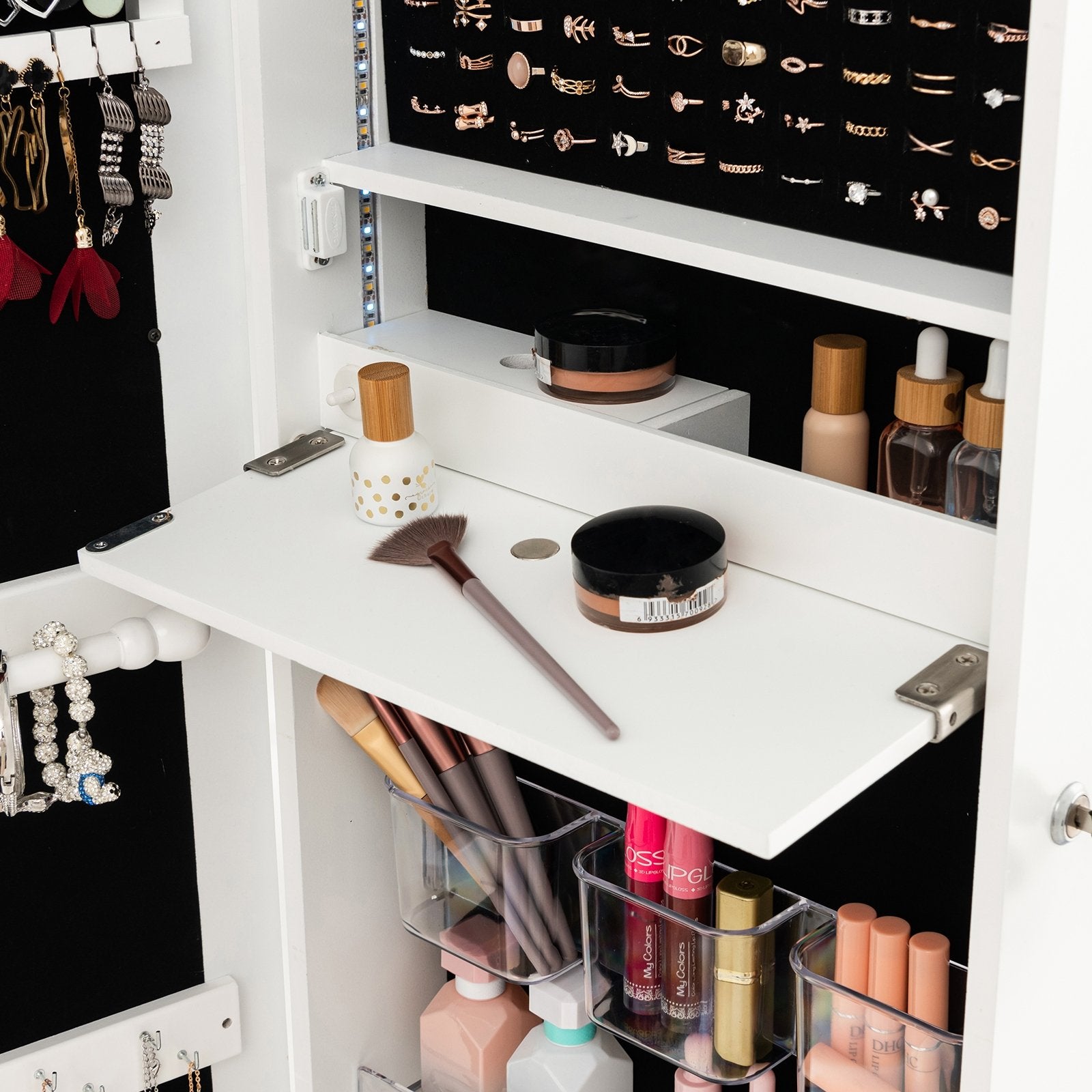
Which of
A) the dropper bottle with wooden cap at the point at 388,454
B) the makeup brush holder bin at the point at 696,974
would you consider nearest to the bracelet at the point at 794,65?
the dropper bottle with wooden cap at the point at 388,454

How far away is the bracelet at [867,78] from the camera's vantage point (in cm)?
85

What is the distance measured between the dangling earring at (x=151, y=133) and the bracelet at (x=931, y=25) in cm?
49

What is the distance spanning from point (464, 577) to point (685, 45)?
0.34 meters

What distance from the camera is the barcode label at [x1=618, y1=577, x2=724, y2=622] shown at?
92 centimetres

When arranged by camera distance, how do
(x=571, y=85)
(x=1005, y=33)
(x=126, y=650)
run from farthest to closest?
(x=126, y=650)
(x=571, y=85)
(x=1005, y=33)

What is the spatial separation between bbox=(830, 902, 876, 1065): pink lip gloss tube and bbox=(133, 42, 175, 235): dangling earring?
65cm

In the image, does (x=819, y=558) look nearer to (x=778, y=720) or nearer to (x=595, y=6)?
(x=778, y=720)

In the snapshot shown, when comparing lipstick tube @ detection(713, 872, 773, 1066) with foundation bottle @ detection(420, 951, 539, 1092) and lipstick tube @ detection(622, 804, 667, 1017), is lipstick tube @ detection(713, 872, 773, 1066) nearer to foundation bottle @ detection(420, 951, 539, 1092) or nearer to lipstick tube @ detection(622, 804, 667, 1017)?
lipstick tube @ detection(622, 804, 667, 1017)

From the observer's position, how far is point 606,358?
105 cm

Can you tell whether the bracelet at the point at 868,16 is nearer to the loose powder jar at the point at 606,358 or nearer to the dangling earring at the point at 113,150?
the loose powder jar at the point at 606,358

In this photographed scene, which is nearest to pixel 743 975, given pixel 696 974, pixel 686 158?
pixel 696 974

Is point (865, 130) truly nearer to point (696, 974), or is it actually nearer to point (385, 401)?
point (385, 401)

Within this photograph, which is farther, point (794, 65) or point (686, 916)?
point (686, 916)

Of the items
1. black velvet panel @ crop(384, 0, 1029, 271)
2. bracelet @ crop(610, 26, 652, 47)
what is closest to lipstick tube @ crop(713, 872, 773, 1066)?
black velvet panel @ crop(384, 0, 1029, 271)
